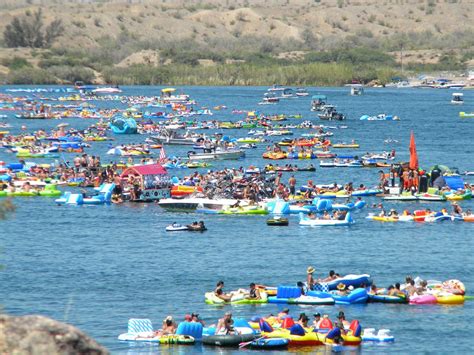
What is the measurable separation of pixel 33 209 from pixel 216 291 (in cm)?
3232

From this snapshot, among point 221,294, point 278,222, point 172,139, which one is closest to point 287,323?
point 221,294

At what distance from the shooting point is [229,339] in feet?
129

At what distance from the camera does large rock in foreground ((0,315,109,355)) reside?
1755 centimetres

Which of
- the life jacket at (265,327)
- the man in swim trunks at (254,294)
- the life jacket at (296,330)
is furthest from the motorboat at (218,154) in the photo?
the life jacket at (296,330)

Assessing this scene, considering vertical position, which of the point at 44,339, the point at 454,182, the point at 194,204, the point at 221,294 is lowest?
the point at 194,204

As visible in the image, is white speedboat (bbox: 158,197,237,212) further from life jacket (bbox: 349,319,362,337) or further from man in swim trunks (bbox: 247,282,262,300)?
life jacket (bbox: 349,319,362,337)

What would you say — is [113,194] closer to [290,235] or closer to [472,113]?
[290,235]

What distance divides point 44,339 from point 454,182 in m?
67.2

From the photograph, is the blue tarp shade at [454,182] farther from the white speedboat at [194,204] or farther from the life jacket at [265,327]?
the life jacket at [265,327]

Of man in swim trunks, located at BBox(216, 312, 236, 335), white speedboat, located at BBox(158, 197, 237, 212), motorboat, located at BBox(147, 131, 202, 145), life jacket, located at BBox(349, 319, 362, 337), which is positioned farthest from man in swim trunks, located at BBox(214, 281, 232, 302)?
motorboat, located at BBox(147, 131, 202, 145)

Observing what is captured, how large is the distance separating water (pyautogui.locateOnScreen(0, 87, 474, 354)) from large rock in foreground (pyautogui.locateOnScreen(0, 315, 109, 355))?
21.3 m

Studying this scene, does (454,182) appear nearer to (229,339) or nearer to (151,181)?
(151,181)

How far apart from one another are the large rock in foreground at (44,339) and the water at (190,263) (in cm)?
2132

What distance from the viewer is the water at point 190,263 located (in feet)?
145
